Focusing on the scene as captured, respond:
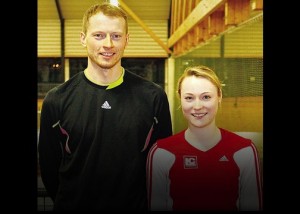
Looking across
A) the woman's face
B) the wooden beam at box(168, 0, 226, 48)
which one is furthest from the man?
the wooden beam at box(168, 0, 226, 48)

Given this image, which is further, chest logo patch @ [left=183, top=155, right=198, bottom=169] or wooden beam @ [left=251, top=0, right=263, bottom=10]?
wooden beam @ [left=251, top=0, right=263, bottom=10]

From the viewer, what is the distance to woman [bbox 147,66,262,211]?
2496mm

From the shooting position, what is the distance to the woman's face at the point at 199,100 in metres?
2.48

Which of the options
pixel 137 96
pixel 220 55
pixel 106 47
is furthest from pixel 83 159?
pixel 220 55

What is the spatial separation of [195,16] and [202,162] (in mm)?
991

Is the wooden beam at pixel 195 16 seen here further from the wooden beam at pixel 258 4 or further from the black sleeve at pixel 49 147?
the black sleeve at pixel 49 147

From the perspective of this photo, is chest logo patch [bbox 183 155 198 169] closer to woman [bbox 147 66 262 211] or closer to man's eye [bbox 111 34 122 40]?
woman [bbox 147 66 262 211]

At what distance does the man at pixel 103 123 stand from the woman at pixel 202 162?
0.30ft

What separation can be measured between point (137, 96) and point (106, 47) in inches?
12.5

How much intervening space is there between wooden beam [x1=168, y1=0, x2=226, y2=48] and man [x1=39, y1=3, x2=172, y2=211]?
0.47 m

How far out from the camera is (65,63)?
276cm

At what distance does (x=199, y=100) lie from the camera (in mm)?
2492
